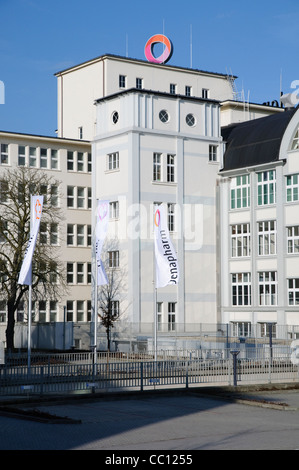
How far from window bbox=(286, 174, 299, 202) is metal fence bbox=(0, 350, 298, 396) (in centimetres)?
2182

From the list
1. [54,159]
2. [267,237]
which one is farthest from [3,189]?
[267,237]

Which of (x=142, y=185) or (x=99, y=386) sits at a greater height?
(x=142, y=185)

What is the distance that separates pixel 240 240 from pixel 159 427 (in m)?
36.8

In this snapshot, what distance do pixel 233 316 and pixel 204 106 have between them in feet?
48.2

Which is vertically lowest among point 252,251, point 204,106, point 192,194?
point 252,251

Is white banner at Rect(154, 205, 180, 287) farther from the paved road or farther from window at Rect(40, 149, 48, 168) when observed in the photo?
window at Rect(40, 149, 48, 168)

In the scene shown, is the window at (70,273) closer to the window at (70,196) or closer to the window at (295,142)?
the window at (70,196)

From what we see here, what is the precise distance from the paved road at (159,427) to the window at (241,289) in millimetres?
28542

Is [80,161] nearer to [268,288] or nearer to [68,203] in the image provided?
[68,203]

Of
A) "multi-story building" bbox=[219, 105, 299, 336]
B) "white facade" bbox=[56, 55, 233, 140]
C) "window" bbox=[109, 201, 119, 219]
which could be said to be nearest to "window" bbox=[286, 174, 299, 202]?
"multi-story building" bbox=[219, 105, 299, 336]

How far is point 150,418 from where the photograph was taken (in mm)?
20922

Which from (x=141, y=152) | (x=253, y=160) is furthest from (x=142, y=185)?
(x=253, y=160)

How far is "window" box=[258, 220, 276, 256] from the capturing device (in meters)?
53.0

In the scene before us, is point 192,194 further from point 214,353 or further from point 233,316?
point 214,353
